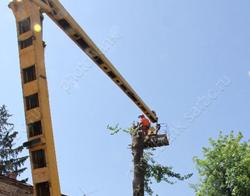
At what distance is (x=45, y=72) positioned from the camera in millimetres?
6766

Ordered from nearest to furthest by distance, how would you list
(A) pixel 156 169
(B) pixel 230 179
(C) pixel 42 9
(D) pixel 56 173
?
(D) pixel 56 173
(C) pixel 42 9
(A) pixel 156 169
(B) pixel 230 179

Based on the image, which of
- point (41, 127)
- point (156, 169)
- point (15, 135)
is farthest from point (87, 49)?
point (15, 135)

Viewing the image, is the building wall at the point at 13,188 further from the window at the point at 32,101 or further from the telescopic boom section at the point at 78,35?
the window at the point at 32,101

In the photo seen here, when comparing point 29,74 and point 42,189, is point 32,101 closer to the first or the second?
point 29,74

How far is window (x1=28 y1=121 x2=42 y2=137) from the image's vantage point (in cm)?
632

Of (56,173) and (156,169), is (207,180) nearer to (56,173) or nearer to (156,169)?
(156,169)

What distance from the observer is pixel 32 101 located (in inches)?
257

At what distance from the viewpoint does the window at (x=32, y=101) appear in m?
6.48

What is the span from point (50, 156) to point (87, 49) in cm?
428

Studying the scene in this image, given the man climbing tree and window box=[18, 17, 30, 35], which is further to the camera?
the man climbing tree

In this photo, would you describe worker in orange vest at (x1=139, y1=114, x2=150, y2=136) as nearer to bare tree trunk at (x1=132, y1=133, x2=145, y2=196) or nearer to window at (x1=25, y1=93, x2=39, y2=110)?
bare tree trunk at (x1=132, y1=133, x2=145, y2=196)

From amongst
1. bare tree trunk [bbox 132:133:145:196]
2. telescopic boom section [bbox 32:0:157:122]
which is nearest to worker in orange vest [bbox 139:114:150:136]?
bare tree trunk [bbox 132:133:145:196]

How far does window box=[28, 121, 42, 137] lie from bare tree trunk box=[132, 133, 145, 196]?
7252mm

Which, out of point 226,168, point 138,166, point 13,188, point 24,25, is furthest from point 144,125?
point 226,168
